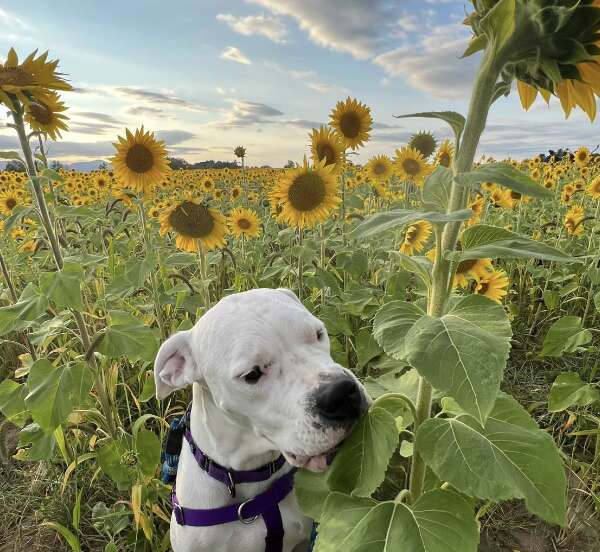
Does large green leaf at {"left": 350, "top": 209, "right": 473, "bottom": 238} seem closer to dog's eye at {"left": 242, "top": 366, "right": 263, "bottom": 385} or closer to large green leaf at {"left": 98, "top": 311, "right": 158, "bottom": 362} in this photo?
dog's eye at {"left": 242, "top": 366, "right": 263, "bottom": 385}

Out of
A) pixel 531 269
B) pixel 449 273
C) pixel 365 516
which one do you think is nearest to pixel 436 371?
pixel 449 273

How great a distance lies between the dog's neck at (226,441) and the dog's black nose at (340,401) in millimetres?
500

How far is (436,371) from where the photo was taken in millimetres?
905

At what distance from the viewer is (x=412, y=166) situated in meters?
5.23

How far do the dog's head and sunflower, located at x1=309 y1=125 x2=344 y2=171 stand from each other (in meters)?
2.45

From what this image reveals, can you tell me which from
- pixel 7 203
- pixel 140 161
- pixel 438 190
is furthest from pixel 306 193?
pixel 7 203

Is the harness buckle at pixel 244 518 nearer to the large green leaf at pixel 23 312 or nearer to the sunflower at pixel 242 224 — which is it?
the large green leaf at pixel 23 312

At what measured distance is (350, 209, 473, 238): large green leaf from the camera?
0.92 metres

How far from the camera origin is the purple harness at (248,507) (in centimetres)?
177

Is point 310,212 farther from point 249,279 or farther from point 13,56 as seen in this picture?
point 13,56

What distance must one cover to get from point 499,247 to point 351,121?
136 inches

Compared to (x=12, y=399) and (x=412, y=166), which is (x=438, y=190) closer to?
(x=12, y=399)

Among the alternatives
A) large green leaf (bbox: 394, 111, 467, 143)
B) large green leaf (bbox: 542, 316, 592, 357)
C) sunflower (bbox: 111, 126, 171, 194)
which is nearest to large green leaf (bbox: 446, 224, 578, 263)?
large green leaf (bbox: 394, 111, 467, 143)

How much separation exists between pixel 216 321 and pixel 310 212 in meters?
2.20
